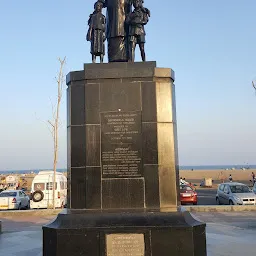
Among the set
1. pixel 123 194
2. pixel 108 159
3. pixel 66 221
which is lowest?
pixel 66 221

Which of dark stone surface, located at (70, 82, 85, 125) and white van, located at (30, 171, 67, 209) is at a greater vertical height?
dark stone surface, located at (70, 82, 85, 125)

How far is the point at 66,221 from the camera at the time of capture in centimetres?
657

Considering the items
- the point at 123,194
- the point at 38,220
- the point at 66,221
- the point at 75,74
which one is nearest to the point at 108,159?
the point at 123,194

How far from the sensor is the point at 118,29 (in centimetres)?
837

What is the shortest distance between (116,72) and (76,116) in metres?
1.22

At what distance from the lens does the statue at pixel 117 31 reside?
8359mm

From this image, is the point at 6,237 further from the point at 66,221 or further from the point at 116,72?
the point at 116,72

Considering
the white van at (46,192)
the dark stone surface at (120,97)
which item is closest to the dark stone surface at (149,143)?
the dark stone surface at (120,97)

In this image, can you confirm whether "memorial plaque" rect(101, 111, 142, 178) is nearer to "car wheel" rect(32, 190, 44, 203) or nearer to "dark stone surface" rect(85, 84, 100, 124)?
"dark stone surface" rect(85, 84, 100, 124)

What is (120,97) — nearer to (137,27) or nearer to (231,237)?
(137,27)

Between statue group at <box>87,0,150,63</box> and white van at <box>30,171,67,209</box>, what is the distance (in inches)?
524

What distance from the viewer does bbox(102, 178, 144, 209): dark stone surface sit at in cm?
702

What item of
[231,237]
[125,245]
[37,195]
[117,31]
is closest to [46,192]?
[37,195]

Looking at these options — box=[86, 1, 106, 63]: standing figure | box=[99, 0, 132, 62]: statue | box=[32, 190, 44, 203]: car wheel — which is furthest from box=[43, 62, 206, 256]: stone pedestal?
box=[32, 190, 44, 203]: car wheel
